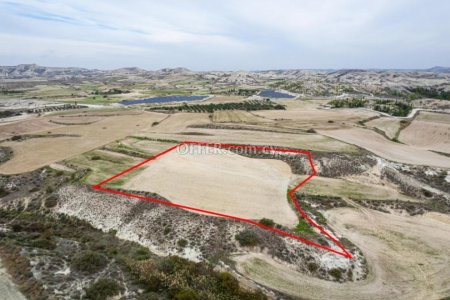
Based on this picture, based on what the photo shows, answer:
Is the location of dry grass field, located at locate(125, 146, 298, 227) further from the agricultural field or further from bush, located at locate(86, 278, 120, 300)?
bush, located at locate(86, 278, 120, 300)

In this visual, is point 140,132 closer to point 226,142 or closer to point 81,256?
point 226,142

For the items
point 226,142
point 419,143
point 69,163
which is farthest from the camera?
point 419,143

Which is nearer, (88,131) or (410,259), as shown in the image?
(410,259)

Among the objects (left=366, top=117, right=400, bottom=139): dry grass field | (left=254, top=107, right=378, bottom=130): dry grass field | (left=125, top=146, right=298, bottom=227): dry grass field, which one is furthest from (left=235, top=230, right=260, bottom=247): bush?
(left=366, top=117, right=400, bottom=139): dry grass field

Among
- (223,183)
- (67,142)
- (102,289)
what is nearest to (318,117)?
(223,183)

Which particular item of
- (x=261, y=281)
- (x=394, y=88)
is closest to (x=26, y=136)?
(x=261, y=281)

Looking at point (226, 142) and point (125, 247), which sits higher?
point (226, 142)

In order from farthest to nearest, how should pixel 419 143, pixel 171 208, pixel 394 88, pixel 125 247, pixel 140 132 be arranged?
pixel 394 88
pixel 140 132
pixel 419 143
pixel 171 208
pixel 125 247

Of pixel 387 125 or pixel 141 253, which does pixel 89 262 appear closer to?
pixel 141 253
